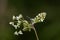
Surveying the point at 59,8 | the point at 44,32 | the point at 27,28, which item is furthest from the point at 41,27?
the point at 27,28

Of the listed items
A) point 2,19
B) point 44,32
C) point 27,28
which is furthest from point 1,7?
point 27,28

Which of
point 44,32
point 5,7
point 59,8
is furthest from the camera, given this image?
point 5,7

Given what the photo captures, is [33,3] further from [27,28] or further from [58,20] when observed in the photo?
[27,28]

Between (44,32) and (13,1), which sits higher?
(13,1)

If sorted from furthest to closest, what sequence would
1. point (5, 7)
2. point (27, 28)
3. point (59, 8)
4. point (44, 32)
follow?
point (5, 7)
point (59, 8)
point (44, 32)
point (27, 28)

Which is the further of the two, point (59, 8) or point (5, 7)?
point (5, 7)

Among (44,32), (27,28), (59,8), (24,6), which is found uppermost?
(24,6)
